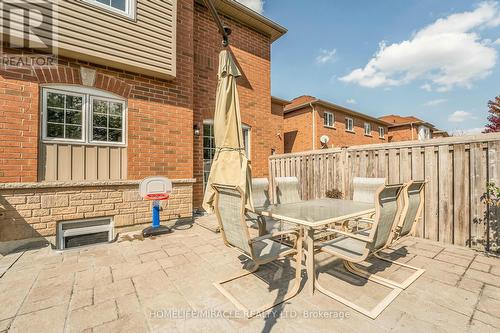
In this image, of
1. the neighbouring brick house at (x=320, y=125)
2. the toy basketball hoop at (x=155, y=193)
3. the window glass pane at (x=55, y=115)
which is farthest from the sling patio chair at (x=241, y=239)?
the neighbouring brick house at (x=320, y=125)

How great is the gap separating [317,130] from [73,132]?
1191cm

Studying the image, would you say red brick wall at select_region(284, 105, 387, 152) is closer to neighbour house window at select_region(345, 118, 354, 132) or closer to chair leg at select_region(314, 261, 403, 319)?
neighbour house window at select_region(345, 118, 354, 132)

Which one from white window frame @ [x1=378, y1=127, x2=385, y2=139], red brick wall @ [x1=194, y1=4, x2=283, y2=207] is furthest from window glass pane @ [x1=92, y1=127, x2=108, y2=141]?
white window frame @ [x1=378, y1=127, x2=385, y2=139]

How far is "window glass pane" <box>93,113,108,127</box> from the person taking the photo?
15.1 feet

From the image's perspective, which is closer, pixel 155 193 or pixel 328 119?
pixel 155 193

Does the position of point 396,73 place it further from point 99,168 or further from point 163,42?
point 99,168

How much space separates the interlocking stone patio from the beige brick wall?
493 mm

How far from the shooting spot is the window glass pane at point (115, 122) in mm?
4766

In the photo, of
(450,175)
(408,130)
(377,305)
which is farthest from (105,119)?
(408,130)

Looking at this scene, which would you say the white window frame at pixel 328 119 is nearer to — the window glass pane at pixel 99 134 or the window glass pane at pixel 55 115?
the window glass pane at pixel 99 134

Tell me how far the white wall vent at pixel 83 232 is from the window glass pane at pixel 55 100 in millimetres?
2232

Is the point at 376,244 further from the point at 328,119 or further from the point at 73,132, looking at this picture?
the point at 328,119

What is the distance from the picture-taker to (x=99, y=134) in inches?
183

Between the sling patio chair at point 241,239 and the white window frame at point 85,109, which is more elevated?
the white window frame at point 85,109
